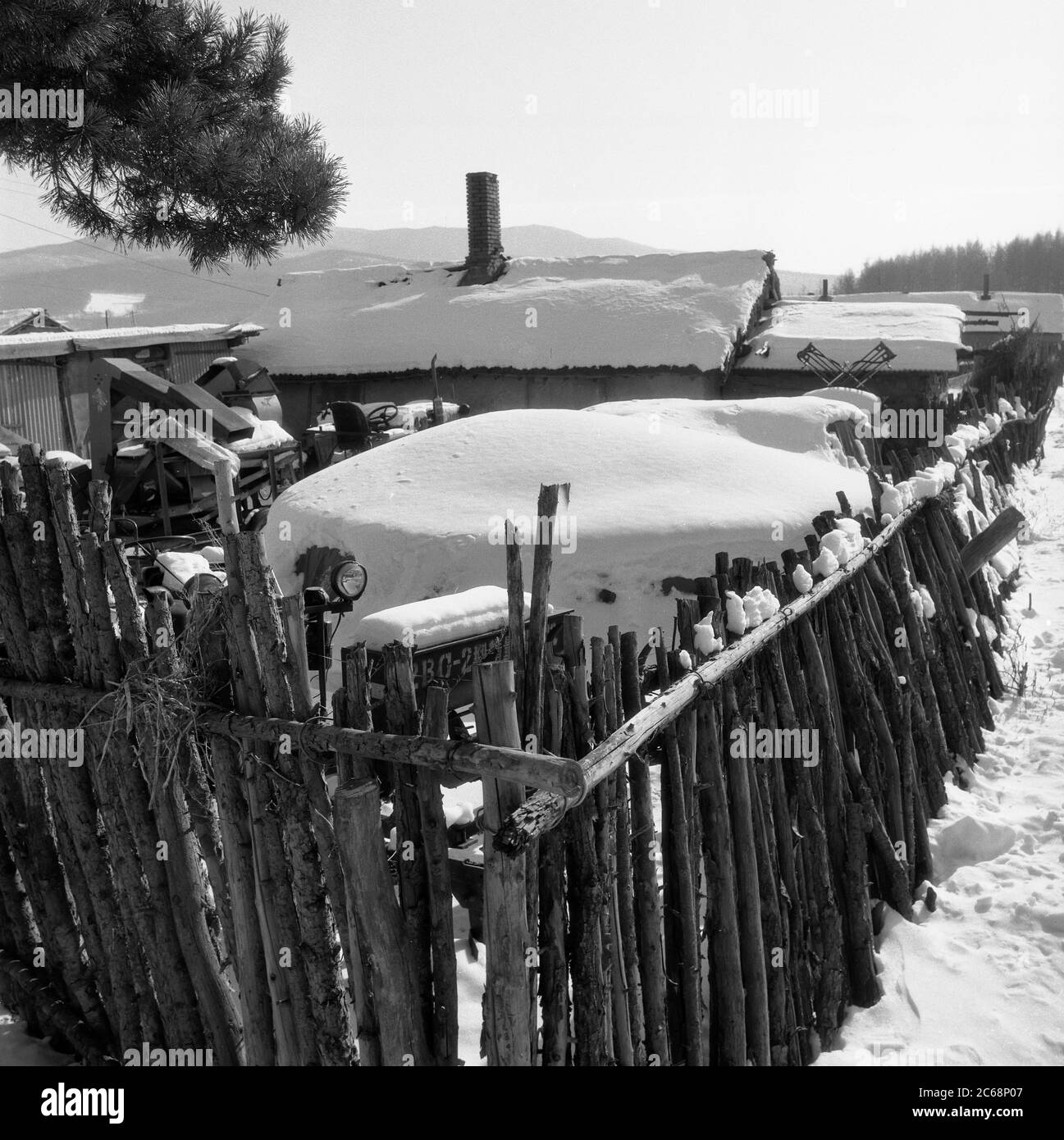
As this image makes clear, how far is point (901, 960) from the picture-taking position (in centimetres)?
394

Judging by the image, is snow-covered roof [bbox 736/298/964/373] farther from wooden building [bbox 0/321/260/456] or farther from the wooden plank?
the wooden plank

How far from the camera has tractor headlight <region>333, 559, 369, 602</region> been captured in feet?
15.5

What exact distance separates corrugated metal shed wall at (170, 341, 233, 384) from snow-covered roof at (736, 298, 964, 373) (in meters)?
10.8

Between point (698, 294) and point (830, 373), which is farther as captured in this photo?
point (698, 294)

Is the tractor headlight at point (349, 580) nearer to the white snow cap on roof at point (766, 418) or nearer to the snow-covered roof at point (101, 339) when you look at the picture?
the white snow cap on roof at point (766, 418)

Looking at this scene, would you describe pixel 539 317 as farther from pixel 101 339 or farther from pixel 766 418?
pixel 766 418

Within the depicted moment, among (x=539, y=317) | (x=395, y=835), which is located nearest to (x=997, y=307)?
(x=539, y=317)

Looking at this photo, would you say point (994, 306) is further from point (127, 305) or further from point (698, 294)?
point (127, 305)

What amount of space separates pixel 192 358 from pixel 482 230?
25.9 feet

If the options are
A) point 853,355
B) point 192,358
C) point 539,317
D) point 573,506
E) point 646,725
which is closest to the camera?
point 646,725

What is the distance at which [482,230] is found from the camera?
2386cm

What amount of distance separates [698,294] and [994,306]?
29.2 meters

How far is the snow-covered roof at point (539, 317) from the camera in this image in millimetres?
19203

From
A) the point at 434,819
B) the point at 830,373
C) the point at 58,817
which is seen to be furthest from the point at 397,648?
the point at 830,373
